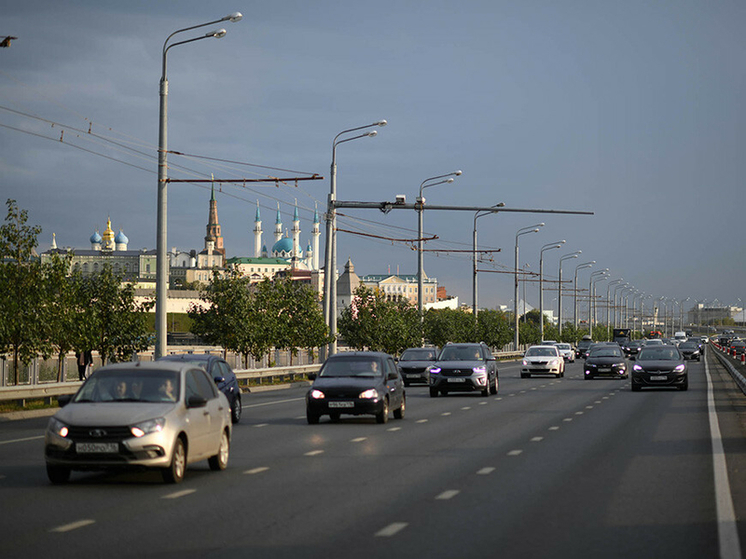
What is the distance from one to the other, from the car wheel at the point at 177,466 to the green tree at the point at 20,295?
646 inches

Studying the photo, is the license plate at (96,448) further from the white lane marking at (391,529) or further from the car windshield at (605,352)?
the car windshield at (605,352)

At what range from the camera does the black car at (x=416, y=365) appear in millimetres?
44125

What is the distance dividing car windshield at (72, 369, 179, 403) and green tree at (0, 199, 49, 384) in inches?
613

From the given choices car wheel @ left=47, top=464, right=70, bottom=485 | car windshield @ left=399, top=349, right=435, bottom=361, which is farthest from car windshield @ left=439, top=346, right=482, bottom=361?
car wheel @ left=47, top=464, right=70, bottom=485

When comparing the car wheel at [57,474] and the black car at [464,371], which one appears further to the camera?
the black car at [464,371]

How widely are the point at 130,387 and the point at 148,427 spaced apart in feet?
3.70

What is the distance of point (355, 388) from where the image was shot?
2217 centimetres

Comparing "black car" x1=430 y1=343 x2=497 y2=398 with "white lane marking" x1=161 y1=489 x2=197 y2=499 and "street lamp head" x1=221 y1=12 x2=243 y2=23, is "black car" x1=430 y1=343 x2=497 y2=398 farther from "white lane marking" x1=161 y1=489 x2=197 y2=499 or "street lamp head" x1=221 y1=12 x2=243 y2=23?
"white lane marking" x1=161 y1=489 x2=197 y2=499

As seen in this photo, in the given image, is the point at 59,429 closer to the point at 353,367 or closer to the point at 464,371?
the point at 353,367

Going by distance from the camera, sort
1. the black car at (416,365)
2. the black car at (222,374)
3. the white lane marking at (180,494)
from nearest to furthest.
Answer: the white lane marking at (180,494)
the black car at (222,374)
the black car at (416,365)

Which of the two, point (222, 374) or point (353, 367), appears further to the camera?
point (222, 374)

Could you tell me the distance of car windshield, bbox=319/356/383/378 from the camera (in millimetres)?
23047

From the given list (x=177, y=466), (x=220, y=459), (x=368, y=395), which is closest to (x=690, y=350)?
(x=368, y=395)

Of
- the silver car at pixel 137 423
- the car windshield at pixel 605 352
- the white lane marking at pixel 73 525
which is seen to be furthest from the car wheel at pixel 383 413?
the car windshield at pixel 605 352
